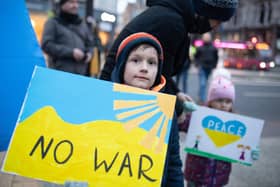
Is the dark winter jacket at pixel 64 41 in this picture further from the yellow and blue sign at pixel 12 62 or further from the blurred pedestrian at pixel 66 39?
the yellow and blue sign at pixel 12 62

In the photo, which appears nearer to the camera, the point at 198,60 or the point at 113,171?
the point at 113,171

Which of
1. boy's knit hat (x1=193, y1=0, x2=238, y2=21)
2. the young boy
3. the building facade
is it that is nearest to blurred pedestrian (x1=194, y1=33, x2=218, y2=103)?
boy's knit hat (x1=193, y1=0, x2=238, y2=21)

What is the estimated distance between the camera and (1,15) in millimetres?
1817

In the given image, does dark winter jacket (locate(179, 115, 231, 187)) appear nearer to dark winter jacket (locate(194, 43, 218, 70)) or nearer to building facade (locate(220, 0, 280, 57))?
dark winter jacket (locate(194, 43, 218, 70))

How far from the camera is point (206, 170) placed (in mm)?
2746

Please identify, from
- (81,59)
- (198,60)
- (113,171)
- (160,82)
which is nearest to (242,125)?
(160,82)

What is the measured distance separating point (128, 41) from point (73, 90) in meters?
0.48

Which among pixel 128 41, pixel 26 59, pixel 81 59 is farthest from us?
pixel 81 59

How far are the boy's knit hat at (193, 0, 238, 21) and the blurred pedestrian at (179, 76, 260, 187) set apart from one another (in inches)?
33.0

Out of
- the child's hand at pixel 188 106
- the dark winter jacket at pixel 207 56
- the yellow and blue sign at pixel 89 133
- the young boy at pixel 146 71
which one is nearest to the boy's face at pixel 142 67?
the young boy at pixel 146 71

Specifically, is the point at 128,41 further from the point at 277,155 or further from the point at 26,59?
the point at 277,155

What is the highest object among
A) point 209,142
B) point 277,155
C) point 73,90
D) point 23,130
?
point 73,90

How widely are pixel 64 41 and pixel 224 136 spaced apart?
2156 millimetres

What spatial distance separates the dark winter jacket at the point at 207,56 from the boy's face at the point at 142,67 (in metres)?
7.44
